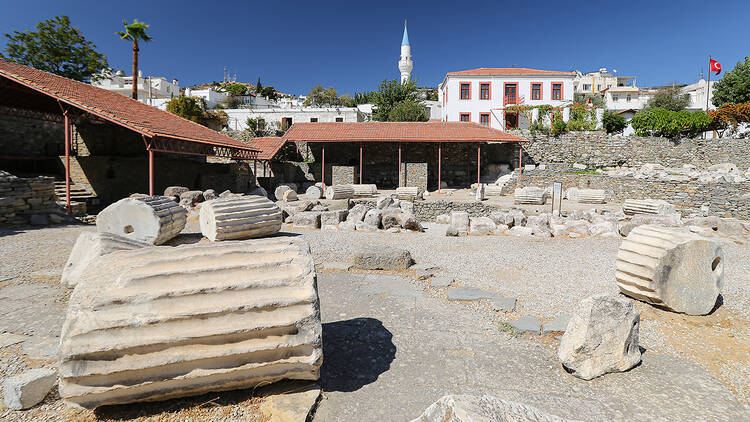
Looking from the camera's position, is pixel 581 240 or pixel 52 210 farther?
pixel 52 210

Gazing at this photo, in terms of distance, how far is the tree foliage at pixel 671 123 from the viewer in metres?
28.6

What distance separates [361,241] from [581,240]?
606 cm

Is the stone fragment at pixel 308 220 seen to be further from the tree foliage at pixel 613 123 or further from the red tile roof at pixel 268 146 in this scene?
the tree foliage at pixel 613 123

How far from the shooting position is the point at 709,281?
16.2ft

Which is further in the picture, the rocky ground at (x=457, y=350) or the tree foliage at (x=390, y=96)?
the tree foliage at (x=390, y=96)

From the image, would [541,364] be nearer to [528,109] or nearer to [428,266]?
[428,266]

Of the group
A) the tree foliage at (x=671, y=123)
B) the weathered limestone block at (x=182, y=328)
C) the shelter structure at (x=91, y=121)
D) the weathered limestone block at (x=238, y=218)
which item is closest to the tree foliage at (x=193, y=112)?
the shelter structure at (x=91, y=121)

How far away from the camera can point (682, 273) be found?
489 cm

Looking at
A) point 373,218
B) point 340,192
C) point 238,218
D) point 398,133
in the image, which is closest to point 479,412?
point 238,218

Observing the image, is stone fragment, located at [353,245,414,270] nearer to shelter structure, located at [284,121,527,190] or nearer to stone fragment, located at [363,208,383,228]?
stone fragment, located at [363,208,383,228]

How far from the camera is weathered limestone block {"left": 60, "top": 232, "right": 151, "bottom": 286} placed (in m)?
5.34

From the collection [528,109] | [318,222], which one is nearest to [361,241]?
[318,222]

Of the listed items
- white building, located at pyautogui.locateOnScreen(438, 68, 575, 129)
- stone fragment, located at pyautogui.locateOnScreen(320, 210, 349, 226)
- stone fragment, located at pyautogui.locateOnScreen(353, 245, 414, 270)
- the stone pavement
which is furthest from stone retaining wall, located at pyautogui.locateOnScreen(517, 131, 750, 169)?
the stone pavement

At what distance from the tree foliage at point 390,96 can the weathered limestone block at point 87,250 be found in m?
37.3
